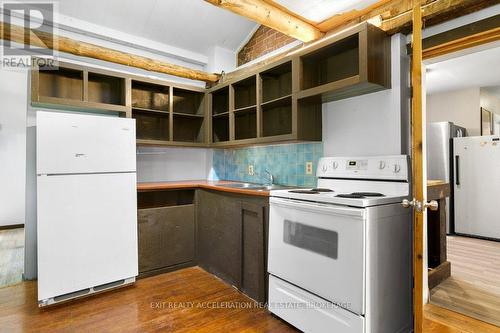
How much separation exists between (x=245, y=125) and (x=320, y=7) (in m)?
1.49

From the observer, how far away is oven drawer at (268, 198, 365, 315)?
1.54 metres

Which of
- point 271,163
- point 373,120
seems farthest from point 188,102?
point 373,120

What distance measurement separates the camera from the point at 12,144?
10.0 feet

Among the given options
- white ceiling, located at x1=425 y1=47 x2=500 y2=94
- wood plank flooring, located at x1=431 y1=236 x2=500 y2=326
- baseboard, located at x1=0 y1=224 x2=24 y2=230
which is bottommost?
wood plank flooring, located at x1=431 y1=236 x2=500 y2=326

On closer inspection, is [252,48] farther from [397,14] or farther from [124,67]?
[397,14]

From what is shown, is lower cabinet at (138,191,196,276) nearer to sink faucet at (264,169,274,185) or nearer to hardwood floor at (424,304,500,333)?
sink faucet at (264,169,274,185)

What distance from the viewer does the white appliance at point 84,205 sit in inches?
88.0

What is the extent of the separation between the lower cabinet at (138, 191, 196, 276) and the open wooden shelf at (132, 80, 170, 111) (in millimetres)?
1085

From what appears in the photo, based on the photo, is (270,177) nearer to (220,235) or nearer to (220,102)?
(220,235)

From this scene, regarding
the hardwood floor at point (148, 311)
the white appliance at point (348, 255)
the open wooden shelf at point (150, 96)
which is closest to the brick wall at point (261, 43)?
the open wooden shelf at point (150, 96)

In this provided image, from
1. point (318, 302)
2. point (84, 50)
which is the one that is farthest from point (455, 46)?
point (84, 50)

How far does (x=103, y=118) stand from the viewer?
2473 millimetres

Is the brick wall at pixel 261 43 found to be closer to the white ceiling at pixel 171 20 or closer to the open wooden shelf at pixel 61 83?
the white ceiling at pixel 171 20

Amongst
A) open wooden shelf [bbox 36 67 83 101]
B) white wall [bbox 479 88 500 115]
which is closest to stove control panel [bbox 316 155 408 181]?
open wooden shelf [bbox 36 67 83 101]
